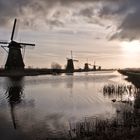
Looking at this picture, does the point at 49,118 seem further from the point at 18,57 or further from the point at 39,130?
the point at 18,57

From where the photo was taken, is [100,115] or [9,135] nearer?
[9,135]

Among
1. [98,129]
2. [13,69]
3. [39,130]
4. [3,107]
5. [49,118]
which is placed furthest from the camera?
[13,69]

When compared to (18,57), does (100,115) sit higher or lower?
lower

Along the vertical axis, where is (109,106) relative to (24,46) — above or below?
below

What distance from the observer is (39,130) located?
53.7 feet

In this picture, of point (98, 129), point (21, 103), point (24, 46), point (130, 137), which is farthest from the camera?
point (24, 46)

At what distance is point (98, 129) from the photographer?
15281 mm

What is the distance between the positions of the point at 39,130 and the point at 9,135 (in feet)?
5.79

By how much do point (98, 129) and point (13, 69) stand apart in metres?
66.5

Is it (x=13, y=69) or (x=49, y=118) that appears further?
(x=13, y=69)

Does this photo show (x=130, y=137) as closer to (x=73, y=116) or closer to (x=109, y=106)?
(x=73, y=116)

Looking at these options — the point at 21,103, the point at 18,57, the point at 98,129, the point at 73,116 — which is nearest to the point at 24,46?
the point at 18,57

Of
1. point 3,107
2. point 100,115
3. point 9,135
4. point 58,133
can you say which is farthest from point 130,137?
point 3,107

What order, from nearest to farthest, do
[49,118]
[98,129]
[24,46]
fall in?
[98,129] → [49,118] → [24,46]
